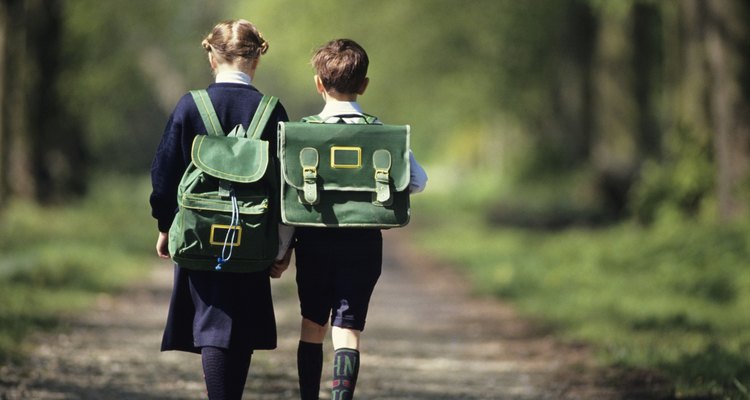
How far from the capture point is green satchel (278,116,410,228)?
17.8ft

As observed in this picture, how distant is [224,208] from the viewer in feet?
17.3

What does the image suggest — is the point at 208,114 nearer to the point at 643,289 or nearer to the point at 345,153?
the point at 345,153

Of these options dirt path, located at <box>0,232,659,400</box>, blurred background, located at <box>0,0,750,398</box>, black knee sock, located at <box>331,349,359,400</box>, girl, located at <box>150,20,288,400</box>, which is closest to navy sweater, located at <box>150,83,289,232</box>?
girl, located at <box>150,20,288,400</box>

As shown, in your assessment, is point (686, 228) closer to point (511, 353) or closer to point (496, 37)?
point (511, 353)

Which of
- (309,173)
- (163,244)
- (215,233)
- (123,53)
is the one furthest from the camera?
(123,53)

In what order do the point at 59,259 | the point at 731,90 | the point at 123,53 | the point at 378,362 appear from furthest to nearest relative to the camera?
the point at 123,53 → the point at 59,259 → the point at 731,90 → the point at 378,362

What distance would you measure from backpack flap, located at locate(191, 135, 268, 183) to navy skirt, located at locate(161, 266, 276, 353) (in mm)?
429

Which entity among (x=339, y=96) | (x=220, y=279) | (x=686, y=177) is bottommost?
(x=220, y=279)

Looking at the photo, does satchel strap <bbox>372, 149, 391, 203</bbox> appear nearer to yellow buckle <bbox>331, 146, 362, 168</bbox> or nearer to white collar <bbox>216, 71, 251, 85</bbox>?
yellow buckle <bbox>331, 146, 362, 168</bbox>

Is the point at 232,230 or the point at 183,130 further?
the point at 183,130

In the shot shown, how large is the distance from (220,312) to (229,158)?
62 centimetres

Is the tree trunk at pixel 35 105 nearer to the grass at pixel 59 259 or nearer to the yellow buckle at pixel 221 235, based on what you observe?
the grass at pixel 59 259

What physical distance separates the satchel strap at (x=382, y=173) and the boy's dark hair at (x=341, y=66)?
1.05 feet

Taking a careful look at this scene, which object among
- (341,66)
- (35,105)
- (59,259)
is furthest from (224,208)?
(35,105)
